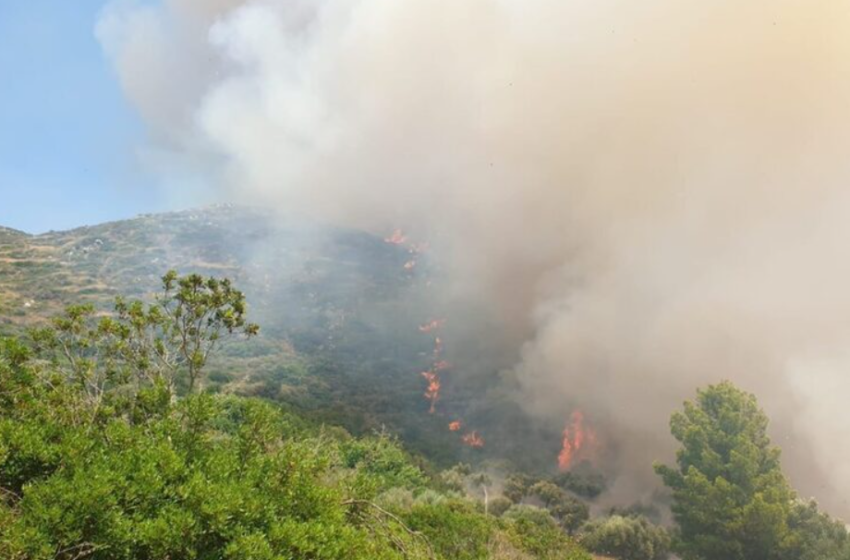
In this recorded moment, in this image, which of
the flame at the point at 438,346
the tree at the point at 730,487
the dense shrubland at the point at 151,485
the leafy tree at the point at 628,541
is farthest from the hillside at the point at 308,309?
the dense shrubland at the point at 151,485

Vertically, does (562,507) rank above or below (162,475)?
above

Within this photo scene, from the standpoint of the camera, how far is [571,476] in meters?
75.6

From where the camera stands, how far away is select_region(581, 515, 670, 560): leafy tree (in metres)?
39.6

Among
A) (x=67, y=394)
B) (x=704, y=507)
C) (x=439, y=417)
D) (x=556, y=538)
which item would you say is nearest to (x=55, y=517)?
(x=67, y=394)

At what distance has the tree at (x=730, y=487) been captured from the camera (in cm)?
3325

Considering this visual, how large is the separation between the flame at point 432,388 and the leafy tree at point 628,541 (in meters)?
65.9

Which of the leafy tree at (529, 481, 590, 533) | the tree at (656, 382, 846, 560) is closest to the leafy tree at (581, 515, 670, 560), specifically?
the tree at (656, 382, 846, 560)

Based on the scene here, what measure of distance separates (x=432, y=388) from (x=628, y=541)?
264 feet

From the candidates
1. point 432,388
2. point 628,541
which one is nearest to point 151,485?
point 628,541

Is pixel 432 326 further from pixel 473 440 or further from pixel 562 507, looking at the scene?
pixel 562 507

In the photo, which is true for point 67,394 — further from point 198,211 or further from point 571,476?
point 198,211

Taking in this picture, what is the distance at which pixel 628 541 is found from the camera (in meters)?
40.3

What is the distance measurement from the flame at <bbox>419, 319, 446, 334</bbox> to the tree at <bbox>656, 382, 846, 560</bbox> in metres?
113

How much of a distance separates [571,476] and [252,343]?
207ft
